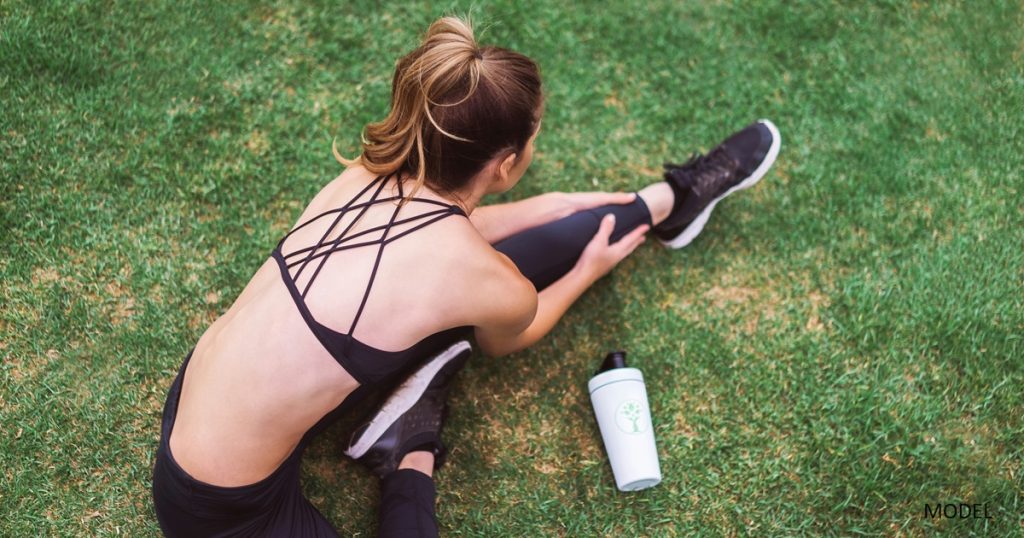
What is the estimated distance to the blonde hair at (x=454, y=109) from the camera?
1870mm

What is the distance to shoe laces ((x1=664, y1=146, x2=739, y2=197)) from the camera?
313 centimetres

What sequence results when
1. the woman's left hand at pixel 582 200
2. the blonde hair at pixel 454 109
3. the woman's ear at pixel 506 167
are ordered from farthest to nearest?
1. the woman's left hand at pixel 582 200
2. the woman's ear at pixel 506 167
3. the blonde hair at pixel 454 109

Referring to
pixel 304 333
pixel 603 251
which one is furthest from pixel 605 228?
pixel 304 333

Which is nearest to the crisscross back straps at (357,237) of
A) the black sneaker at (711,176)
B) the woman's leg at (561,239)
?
the woman's leg at (561,239)

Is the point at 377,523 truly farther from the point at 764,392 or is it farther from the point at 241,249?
the point at 764,392

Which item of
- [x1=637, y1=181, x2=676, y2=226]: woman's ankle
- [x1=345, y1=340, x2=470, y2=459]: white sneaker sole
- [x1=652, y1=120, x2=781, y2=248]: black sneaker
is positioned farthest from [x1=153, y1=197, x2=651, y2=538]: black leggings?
[x1=652, y1=120, x2=781, y2=248]: black sneaker

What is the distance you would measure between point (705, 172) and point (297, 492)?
6.77 ft

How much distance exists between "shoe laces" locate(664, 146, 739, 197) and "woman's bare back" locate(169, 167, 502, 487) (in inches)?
53.1

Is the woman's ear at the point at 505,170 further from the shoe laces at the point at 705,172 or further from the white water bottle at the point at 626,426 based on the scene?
the shoe laces at the point at 705,172

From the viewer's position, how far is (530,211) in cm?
292

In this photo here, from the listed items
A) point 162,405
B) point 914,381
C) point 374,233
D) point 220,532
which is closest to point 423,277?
point 374,233

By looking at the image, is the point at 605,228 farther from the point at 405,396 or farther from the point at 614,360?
the point at 405,396

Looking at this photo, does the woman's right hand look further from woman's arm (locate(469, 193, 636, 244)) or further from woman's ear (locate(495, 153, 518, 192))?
woman's ear (locate(495, 153, 518, 192))

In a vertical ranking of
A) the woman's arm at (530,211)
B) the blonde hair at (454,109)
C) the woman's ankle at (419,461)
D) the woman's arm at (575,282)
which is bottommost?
the woman's ankle at (419,461)
